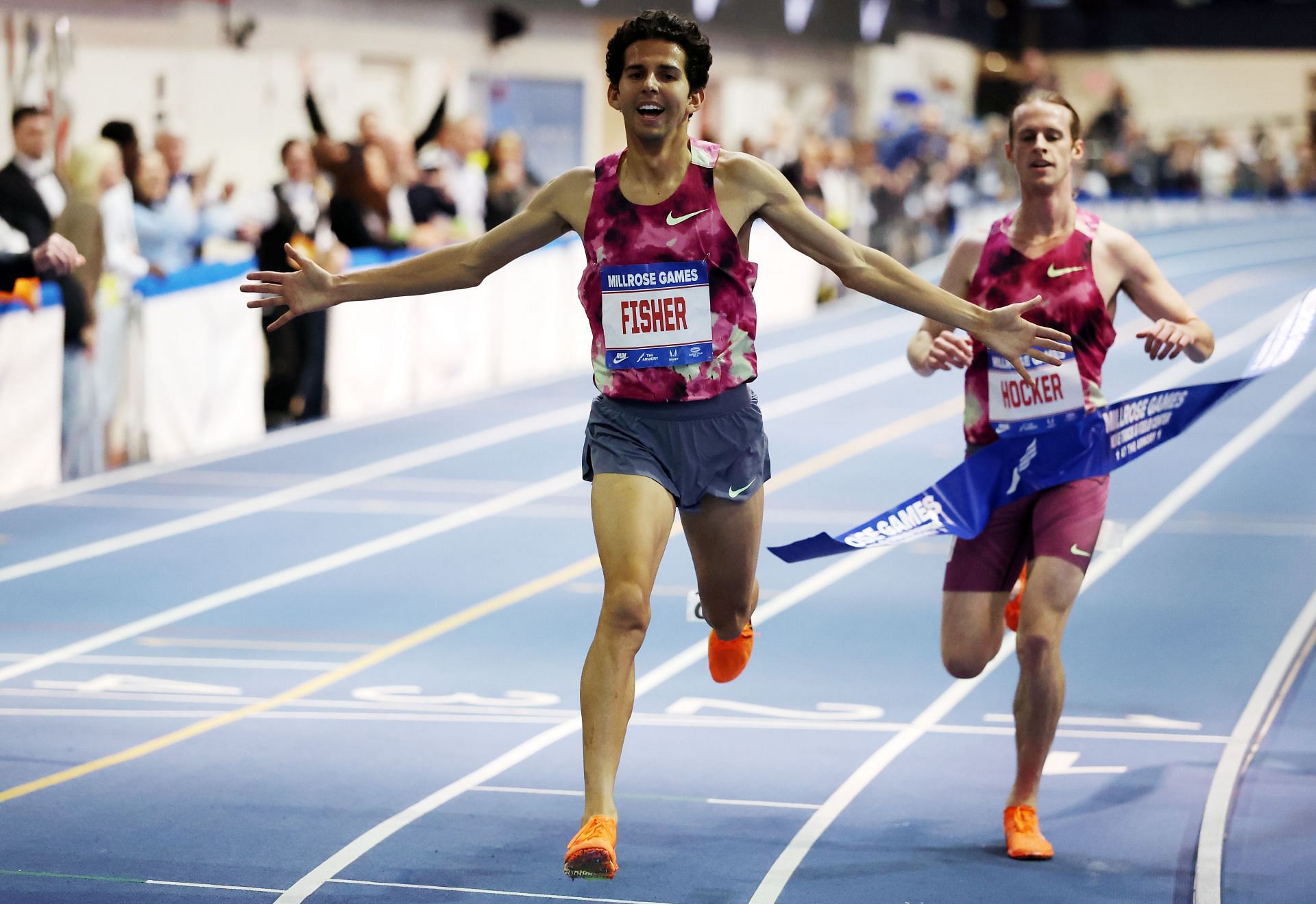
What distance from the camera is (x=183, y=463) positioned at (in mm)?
13359

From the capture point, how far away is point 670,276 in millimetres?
5145

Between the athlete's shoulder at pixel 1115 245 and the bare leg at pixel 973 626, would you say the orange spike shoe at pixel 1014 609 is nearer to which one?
the bare leg at pixel 973 626

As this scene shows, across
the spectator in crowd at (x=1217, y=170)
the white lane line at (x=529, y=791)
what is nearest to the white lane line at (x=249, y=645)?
the white lane line at (x=529, y=791)

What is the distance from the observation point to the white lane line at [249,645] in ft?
28.5

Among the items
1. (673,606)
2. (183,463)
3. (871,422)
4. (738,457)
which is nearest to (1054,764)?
(738,457)

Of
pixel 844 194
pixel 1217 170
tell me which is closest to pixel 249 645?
pixel 844 194

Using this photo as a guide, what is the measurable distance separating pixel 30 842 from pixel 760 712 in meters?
2.80

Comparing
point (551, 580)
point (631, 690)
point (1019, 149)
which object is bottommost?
point (551, 580)

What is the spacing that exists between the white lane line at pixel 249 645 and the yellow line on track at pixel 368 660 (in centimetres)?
13

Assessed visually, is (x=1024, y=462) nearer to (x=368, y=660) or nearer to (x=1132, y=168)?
(x=368, y=660)

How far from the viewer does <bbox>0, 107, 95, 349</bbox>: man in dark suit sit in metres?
11.2

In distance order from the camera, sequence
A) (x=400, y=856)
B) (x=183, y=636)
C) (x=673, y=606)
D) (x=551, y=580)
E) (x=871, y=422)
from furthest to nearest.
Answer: (x=871, y=422), (x=551, y=580), (x=673, y=606), (x=183, y=636), (x=400, y=856)

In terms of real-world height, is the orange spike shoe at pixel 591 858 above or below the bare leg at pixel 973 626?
below

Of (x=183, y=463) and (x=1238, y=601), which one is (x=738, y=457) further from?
(x=183, y=463)
